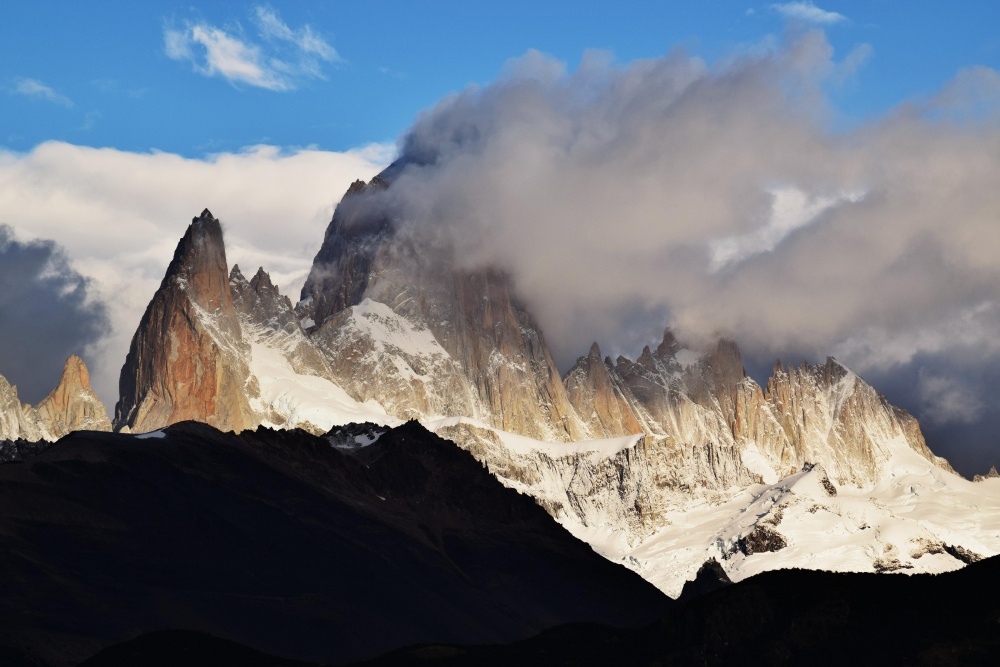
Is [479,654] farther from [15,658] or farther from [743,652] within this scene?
[15,658]

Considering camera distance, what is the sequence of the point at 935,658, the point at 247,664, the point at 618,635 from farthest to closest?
the point at 247,664 < the point at 618,635 < the point at 935,658

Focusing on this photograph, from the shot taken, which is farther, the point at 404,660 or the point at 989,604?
the point at 404,660

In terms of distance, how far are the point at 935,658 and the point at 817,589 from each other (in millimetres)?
22414

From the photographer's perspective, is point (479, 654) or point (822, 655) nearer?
point (822, 655)

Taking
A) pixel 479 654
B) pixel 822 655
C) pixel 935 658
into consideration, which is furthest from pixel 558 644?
pixel 935 658

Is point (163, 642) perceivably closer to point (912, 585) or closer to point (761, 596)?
point (761, 596)

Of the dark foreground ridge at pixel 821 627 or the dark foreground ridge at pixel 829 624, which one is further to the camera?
the dark foreground ridge at pixel 821 627

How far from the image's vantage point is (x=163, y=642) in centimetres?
19588

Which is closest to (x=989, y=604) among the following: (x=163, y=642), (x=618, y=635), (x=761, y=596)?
(x=761, y=596)

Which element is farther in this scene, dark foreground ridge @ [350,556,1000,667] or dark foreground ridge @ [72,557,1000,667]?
dark foreground ridge @ [72,557,1000,667]

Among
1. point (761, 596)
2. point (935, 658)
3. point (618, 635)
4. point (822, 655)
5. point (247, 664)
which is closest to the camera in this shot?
point (935, 658)

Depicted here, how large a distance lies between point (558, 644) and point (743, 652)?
3600 centimetres

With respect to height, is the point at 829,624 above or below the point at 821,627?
above

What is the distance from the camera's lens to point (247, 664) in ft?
621
